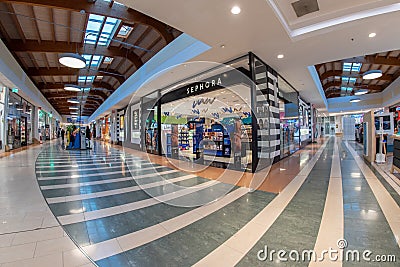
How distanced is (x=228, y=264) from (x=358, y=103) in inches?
932

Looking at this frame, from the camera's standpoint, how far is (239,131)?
686 cm

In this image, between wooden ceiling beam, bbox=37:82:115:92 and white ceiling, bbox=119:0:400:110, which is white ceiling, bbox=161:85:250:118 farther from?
wooden ceiling beam, bbox=37:82:115:92

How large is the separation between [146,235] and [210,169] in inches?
153

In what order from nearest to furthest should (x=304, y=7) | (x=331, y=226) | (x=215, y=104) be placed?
1. (x=331, y=226)
2. (x=304, y=7)
3. (x=215, y=104)

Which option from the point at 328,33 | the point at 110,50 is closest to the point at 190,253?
the point at 328,33

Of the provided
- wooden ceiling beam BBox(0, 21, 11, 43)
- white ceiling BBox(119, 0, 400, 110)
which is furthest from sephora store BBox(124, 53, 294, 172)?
wooden ceiling beam BBox(0, 21, 11, 43)

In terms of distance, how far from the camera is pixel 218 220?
2486 millimetres

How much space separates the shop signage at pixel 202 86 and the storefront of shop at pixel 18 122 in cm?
1024

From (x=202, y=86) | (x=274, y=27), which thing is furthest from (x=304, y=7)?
(x=202, y=86)

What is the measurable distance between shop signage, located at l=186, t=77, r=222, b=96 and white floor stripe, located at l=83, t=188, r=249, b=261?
510 cm

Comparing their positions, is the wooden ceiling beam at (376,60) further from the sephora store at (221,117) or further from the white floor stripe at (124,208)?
the white floor stripe at (124,208)

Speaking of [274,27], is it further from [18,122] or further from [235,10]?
[18,122]

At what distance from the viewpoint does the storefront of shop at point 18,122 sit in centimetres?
1127

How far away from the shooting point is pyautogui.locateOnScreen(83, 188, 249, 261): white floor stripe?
1847mm
